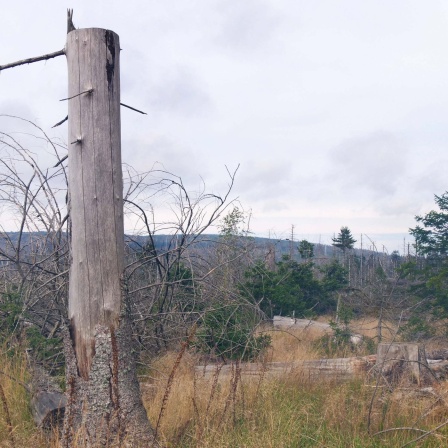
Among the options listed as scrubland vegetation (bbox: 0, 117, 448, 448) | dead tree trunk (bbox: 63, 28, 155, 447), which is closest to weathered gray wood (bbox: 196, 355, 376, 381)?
scrubland vegetation (bbox: 0, 117, 448, 448)

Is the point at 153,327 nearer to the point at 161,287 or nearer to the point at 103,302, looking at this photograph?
the point at 161,287

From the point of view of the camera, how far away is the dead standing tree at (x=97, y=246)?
155 inches

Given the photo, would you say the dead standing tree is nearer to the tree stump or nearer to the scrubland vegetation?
the scrubland vegetation

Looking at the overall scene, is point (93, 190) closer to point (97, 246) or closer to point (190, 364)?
point (97, 246)

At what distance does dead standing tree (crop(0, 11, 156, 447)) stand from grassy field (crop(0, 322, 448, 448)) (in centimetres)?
34

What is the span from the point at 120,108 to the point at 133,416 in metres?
2.37

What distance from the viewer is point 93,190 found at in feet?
13.2

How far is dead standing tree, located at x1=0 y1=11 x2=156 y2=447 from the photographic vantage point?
12.9 ft

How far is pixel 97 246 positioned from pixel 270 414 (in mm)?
2029

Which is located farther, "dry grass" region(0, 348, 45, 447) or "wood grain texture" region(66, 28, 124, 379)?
"dry grass" region(0, 348, 45, 447)

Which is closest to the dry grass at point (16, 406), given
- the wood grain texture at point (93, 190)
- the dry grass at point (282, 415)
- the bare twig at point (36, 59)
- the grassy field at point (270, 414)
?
the grassy field at point (270, 414)

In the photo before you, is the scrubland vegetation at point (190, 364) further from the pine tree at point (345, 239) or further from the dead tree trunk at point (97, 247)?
the pine tree at point (345, 239)

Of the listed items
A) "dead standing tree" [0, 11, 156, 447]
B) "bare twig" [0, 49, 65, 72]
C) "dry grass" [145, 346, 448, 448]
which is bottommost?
"dry grass" [145, 346, 448, 448]

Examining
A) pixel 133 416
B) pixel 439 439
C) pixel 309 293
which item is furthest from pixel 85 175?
pixel 309 293
